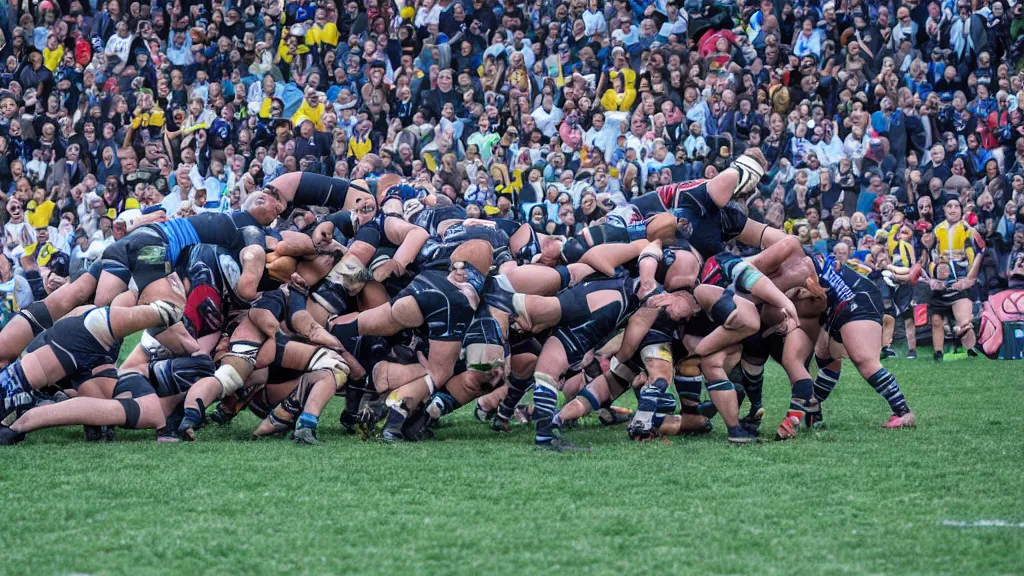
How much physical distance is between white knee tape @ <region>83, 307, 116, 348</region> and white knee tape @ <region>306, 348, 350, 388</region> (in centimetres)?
130

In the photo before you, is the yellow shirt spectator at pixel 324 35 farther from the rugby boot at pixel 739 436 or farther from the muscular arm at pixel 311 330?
the rugby boot at pixel 739 436

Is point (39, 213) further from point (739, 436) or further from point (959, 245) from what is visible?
point (739, 436)

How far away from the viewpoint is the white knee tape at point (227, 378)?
314 inches

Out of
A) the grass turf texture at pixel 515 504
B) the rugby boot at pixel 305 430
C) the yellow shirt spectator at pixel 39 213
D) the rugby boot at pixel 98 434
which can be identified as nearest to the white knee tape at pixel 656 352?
the grass turf texture at pixel 515 504

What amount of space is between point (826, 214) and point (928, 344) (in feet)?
6.85

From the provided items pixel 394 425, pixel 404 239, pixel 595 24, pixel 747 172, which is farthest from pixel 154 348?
pixel 595 24

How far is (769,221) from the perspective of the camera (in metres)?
9.63

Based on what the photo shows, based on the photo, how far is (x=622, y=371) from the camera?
8.44 m

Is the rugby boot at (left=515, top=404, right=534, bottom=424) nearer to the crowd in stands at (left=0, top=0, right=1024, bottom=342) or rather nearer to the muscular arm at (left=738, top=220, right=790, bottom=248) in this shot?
the muscular arm at (left=738, top=220, right=790, bottom=248)

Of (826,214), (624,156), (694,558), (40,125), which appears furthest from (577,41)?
(694,558)

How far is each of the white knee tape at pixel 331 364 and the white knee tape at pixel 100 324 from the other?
1.30 metres

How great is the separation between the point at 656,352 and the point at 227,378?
2821mm

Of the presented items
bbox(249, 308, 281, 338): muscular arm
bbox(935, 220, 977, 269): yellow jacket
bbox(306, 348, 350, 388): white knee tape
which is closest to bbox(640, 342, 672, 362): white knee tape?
bbox(306, 348, 350, 388): white knee tape

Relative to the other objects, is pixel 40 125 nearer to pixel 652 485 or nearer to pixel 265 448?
pixel 265 448
